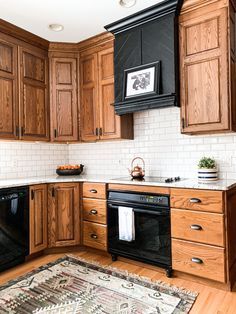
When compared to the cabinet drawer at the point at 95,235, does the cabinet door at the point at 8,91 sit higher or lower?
higher

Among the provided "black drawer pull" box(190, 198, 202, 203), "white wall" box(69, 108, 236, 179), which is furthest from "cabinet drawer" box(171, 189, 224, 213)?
"white wall" box(69, 108, 236, 179)

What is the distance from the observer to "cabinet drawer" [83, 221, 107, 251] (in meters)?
2.89

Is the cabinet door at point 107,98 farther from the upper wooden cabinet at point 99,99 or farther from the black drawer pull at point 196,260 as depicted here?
the black drawer pull at point 196,260

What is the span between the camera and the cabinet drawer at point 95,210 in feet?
9.48

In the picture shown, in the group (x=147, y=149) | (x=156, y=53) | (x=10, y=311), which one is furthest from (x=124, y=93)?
(x=10, y=311)

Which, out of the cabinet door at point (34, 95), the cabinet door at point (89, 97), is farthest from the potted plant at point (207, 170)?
the cabinet door at point (34, 95)

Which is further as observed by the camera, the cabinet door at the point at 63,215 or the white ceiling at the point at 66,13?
the cabinet door at the point at 63,215

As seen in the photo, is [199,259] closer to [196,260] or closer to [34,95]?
[196,260]

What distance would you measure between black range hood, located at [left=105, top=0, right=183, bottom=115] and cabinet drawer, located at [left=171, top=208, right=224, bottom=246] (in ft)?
3.67

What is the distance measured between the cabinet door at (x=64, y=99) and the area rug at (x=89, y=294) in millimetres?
1741

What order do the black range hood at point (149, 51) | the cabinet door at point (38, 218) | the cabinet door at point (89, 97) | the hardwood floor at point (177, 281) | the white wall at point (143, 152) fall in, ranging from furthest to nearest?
1. the cabinet door at point (89, 97)
2. the cabinet door at point (38, 218)
3. the white wall at point (143, 152)
4. the black range hood at point (149, 51)
5. the hardwood floor at point (177, 281)

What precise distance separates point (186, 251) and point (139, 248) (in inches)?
20.2

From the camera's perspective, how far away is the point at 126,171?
3.41 meters

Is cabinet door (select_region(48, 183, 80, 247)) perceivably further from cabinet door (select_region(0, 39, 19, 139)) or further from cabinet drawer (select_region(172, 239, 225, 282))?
cabinet drawer (select_region(172, 239, 225, 282))
